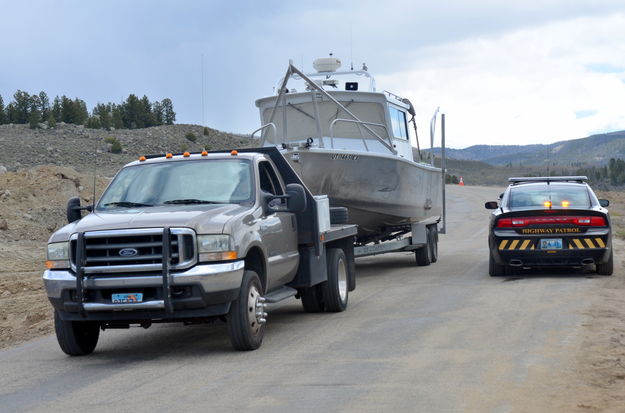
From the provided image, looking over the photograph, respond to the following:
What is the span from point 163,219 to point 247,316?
1.21 metres

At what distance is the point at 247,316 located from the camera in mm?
8828

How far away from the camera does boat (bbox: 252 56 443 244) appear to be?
1516 cm

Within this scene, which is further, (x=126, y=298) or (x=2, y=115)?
(x=2, y=115)

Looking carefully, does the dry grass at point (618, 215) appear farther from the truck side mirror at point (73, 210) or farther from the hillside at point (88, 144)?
the hillside at point (88, 144)

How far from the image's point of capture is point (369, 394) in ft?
22.6

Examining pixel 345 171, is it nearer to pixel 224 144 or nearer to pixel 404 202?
pixel 404 202

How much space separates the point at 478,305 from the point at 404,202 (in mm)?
5250

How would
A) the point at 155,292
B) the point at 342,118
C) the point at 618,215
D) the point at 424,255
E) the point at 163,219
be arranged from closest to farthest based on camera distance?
the point at 155,292, the point at 163,219, the point at 342,118, the point at 424,255, the point at 618,215

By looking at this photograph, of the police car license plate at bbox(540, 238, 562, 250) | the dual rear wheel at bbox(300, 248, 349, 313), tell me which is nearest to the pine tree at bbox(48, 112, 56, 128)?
the police car license plate at bbox(540, 238, 562, 250)

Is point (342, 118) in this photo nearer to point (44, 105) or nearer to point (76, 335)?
point (76, 335)

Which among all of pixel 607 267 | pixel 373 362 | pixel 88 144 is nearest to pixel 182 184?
pixel 373 362

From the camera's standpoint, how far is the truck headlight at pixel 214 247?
8508 millimetres

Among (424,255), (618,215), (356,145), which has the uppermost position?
(356,145)

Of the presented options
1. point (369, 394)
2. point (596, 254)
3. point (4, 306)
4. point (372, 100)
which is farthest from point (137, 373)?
point (372, 100)
